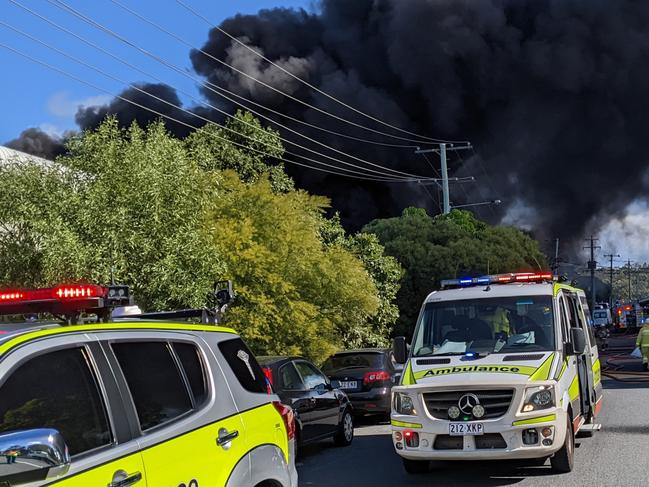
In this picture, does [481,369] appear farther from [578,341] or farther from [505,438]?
[578,341]

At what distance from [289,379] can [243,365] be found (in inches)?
258

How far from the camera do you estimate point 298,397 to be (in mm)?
11383

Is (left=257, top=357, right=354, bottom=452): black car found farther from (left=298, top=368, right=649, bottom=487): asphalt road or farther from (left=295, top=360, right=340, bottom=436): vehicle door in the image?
(left=298, top=368, right=649, bottom=487): asphalt road

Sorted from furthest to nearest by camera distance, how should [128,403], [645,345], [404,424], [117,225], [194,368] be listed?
[645,345] < [117,225] < [404,424] < [194,368] < [128,403]

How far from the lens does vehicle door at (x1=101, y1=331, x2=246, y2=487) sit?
12.8ft

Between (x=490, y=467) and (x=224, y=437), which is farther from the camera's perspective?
(x=490, y=467)

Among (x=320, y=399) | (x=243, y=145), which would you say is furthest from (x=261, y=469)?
(x=243, y=145)

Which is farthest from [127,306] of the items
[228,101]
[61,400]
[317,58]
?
[317,58]

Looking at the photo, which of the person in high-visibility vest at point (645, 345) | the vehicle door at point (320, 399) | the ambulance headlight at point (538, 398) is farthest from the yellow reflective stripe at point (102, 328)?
the person in high-visibility vest at point (645, 345)

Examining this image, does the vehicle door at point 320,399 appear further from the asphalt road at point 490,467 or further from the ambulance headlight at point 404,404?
the ambulance headlight at point 404,404

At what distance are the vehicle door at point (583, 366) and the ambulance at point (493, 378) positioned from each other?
2 centimetres

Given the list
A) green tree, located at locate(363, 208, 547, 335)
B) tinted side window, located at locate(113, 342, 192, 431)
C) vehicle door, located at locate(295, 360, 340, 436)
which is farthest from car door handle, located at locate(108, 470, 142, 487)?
green tree, located at locate(363, 208, 547, 335)

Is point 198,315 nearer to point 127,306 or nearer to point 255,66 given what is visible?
point 127,306

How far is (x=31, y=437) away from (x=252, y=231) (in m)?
15.8
